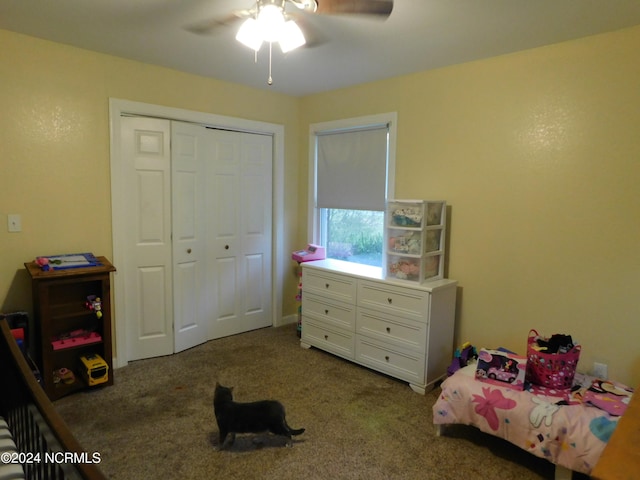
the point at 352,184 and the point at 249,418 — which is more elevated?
the point at 352,184

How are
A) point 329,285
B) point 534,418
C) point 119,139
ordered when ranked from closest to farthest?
point 534,418 → point 119,139 → point 329,285

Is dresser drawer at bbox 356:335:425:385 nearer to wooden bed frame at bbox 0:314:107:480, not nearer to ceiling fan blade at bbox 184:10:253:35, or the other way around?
wooden bed frame at bbox 0:314:107:480

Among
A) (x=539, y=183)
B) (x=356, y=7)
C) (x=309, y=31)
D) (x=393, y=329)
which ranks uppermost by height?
(x=309, y=31)

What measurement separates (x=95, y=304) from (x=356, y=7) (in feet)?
8.30

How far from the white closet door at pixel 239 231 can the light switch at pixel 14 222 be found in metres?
1.42

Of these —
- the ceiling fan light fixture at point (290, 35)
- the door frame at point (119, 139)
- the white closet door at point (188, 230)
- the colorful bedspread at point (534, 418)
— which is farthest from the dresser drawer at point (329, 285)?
the ceiling fan light fixture at point (290, 35)

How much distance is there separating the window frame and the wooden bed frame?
2.78 meters

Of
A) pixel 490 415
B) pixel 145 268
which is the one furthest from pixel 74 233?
pixel 490 415

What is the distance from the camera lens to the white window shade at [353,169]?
363 cm

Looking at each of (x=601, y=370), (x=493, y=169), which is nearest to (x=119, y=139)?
(x=493, y=169)

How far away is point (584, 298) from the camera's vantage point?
258 cm

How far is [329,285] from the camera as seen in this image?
3.51m

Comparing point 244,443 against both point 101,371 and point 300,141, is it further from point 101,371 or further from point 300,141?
point 300,141

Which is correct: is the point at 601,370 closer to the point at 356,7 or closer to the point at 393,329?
the point at 393,329
